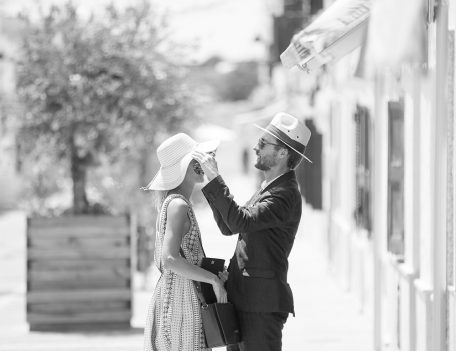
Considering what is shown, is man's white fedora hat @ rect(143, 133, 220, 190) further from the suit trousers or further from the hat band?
the suit trousers

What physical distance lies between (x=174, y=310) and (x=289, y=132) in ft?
→ 3.13

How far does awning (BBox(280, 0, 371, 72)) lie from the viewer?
490 centimetres

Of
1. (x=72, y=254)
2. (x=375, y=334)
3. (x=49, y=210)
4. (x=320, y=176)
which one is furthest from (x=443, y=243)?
(x=320, y=176)

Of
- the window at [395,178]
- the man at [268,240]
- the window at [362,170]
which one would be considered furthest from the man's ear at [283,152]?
the window at [362,170]

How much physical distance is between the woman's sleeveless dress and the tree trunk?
4778 mm

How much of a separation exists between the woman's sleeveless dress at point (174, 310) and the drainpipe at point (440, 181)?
4.81ft

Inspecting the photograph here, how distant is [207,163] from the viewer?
453 cm

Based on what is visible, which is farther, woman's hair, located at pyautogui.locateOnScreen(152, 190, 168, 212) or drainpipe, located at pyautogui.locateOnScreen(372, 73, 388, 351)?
drainpipe, located at pyautogui.locateOnScreen(372, 73, 388, 351)

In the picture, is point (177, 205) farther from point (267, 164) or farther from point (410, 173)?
point (410, 173)

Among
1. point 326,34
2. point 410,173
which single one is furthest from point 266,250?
point 410,173

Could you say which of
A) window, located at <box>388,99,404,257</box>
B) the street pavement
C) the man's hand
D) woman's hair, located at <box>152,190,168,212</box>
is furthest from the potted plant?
the man's hand

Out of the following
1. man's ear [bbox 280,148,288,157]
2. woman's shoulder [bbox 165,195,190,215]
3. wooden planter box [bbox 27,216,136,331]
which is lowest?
wooden planter box [bbox 27,216,136,331]

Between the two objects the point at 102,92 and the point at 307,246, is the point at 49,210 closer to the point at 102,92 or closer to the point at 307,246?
the point at 102,92

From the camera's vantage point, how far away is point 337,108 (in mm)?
13094
